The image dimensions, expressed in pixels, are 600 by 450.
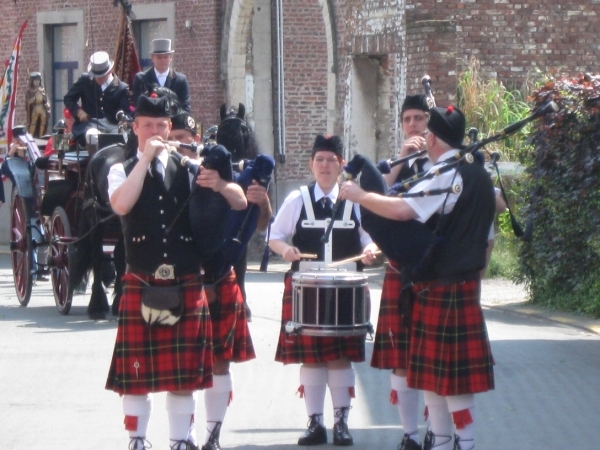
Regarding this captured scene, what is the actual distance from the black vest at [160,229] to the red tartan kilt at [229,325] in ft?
2.09

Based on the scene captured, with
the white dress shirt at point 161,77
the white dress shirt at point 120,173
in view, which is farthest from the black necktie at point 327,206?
the white dress shirt at point 161,77

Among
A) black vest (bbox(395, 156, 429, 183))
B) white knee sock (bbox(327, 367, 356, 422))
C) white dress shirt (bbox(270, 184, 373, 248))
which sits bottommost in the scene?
white knee sock (bbox(327, 367, 356, 422))

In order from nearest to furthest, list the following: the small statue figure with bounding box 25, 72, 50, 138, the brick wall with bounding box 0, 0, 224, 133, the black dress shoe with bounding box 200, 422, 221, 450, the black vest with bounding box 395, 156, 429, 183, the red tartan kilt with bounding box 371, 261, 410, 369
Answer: the black dress shoe with bounding box 200, 422, 221, 450, the red tartan kilt with bounding box 371, 261, 410, 369, the black vest with bounding box 395, 156, 429, 183, the brick wall with bounding box 0, 0, 224, 133, the small statue figure with bounding box 25, 72, 50, 138

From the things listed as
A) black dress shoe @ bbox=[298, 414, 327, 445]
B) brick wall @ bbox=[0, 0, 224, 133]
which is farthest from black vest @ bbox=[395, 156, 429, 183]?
brick wall @ bbox=[0, 0, 224, 133]

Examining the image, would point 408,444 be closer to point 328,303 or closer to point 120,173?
point 328,303

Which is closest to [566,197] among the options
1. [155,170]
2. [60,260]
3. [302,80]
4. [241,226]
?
[60,260]

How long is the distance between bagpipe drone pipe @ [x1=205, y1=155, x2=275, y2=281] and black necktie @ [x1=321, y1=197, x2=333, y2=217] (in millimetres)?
Answer: 405

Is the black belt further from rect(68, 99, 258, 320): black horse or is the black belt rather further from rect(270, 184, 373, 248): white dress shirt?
rect(68, 99, 258, 320): black horse

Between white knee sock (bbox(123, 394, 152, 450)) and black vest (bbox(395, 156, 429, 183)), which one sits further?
black vest (bbox(395, 156, 429, 183))

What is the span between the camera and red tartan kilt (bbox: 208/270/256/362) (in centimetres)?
661

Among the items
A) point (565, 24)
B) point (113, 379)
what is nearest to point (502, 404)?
point (113, 379)

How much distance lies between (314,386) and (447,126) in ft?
5.93

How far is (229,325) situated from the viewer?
665 cm

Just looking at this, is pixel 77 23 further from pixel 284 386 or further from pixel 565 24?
pixel 284 386
